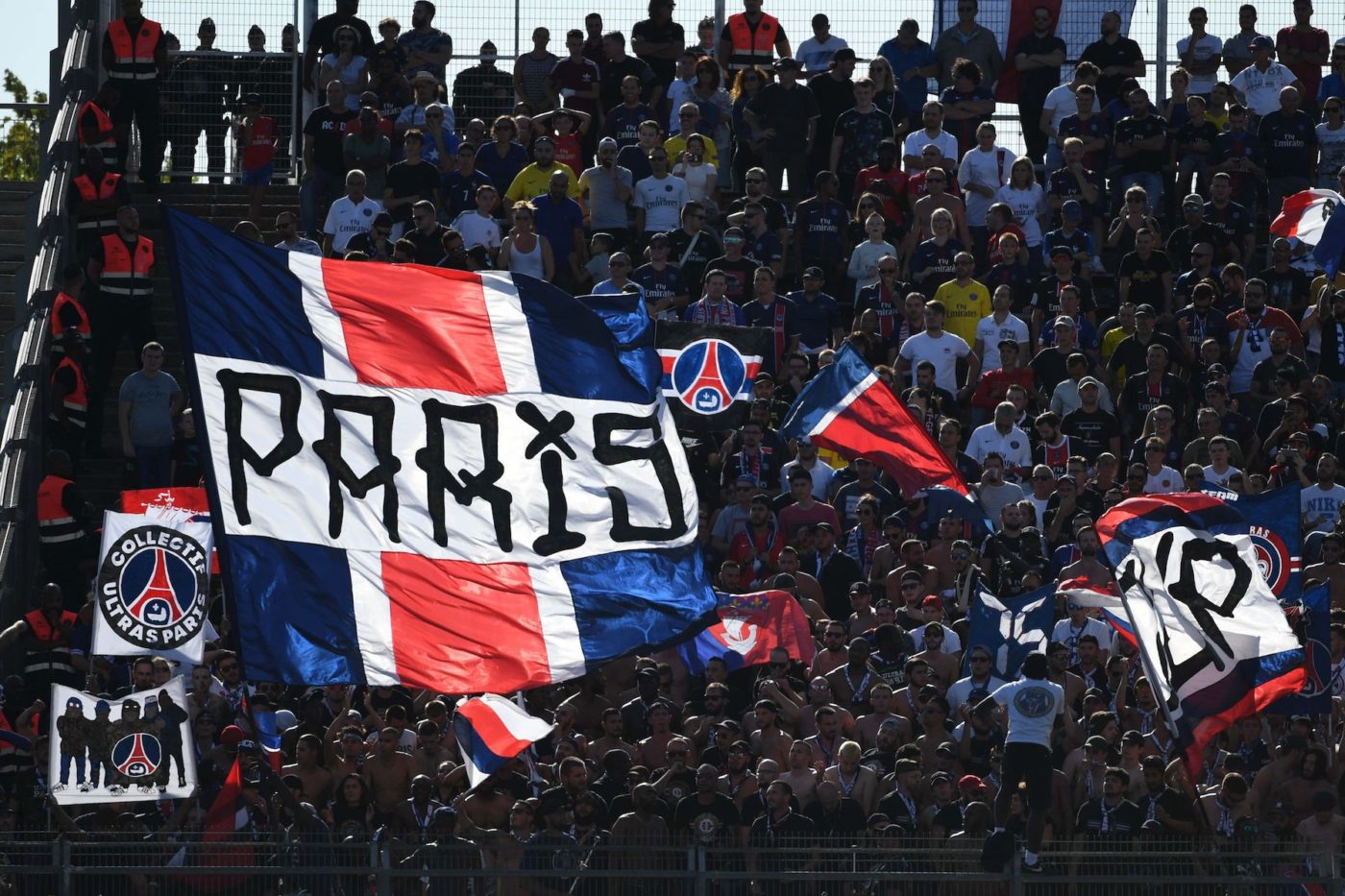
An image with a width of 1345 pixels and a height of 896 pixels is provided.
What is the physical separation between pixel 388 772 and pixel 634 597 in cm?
569

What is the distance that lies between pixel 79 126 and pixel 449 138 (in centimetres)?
353

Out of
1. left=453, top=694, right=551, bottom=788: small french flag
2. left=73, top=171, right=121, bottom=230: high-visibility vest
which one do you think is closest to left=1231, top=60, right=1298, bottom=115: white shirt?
left=73, top=171, right=121, bottom=230: high-visibility vest

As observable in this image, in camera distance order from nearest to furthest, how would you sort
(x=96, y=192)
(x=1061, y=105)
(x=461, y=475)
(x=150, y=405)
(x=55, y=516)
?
(x=461, y=475) → (x=55, y=516) → (x=150, y=405) → (x=96, y=192) → (x=1061, y=105)

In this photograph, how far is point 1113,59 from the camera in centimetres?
2756

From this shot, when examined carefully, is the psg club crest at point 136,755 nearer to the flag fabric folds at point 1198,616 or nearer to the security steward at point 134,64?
the flag fabric folds at point 1198,616

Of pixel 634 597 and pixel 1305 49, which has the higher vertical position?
pixel 1305 49

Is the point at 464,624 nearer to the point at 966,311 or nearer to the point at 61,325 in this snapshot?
the point at 61,325

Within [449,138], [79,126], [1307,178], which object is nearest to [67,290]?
[79,126]

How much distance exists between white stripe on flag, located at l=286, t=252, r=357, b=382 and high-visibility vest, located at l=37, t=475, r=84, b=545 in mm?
8251

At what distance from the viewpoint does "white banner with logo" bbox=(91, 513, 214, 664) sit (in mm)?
18875

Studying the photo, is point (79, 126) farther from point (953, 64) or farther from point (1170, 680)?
point (1170, 680)

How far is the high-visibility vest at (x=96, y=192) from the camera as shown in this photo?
77.5 ft

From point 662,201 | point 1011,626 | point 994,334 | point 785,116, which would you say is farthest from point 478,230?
point 1011,626

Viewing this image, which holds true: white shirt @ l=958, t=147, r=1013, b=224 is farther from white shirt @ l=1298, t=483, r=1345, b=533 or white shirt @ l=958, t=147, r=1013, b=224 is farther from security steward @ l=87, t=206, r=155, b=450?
security steward @ l=87, t=206, r=155, b=450
